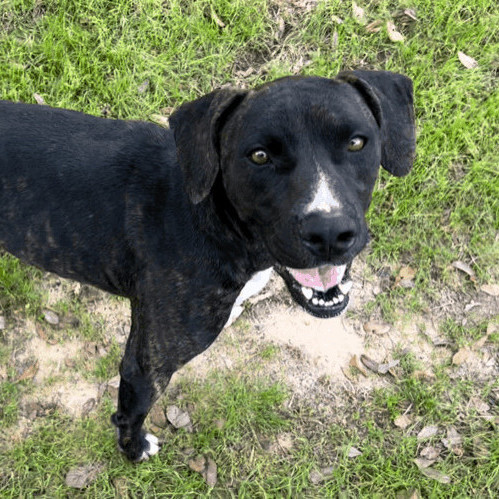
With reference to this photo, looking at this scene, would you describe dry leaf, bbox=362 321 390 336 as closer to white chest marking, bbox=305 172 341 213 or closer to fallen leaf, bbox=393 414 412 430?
fallen leaf, bbox=393 414 412 430

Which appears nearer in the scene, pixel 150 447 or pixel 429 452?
pixel 150 447

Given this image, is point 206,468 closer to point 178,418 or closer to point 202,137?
point 178,418

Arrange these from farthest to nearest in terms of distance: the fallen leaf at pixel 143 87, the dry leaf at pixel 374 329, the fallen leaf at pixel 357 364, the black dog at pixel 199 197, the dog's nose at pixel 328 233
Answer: the fallen leaf at pixel 143 87 → the dry leaf at pixel 374 329 → the fallen leaf at pixel 357 364 → the black dog at pixel 199 197 → the dog's nose at pixel 328 233

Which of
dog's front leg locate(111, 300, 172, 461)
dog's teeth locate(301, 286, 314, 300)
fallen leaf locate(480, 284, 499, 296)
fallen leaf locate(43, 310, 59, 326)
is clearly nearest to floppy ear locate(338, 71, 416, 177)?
dog's teeth locate(301, 286, 314, 300)

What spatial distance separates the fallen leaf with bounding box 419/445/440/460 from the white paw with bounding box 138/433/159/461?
1.87 m

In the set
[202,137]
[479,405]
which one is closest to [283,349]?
[479,405]

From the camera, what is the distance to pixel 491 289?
191 inches

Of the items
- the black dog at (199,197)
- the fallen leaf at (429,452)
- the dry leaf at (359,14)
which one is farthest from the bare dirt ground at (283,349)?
the dry leaf at (359,14)

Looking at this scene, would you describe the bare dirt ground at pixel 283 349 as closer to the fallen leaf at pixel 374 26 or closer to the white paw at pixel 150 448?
the white paw at pixel 150 448

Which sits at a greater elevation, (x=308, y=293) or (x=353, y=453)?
(x=308, y=293)

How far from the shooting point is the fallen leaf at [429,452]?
4.29m

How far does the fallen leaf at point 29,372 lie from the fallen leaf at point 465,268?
3.37 meters

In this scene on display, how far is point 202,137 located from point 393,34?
3.05 metres

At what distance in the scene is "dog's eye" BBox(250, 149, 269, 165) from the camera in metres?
2.73
